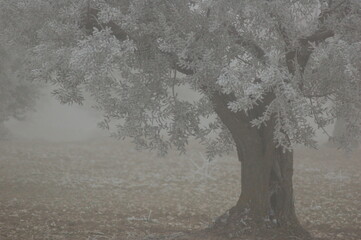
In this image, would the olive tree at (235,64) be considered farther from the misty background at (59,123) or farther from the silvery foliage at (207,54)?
the misty background at (59,123)

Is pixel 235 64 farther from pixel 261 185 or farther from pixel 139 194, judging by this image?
pixel 139 194

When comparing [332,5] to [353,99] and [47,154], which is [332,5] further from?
[47,154]

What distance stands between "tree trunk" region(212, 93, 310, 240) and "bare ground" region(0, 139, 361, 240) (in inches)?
44.9

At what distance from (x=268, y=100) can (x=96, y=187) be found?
9.94m

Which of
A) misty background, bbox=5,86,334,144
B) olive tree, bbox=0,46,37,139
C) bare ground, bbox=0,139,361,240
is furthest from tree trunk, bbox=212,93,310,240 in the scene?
misty background, bbox=5,86,334,144

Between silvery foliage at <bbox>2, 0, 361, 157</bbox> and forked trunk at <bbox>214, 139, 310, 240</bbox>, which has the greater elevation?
silvery foliage at <bbox>2, 0, 361, 157</bbox>

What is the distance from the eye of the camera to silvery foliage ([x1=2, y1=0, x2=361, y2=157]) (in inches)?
276

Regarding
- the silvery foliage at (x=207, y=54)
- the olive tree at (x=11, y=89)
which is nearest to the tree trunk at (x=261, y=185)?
the silvery foliage at (x=207, y=54)

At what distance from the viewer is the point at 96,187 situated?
Result: 55.0 feet

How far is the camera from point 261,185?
8.97 m

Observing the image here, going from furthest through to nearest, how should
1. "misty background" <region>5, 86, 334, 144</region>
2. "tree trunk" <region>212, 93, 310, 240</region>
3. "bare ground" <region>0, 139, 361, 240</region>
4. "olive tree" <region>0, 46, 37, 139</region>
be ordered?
1. "misty background" <region>5, 86, 334, 144</region>
2. "olive tree" <region>0, 46, 37, 139</region>
3. "bare ground" <region>0, 139, 361, 240</region>
4. "tree trunk" <region>212, 93, 310, 240</region>

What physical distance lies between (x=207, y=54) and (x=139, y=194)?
9579 millimetres

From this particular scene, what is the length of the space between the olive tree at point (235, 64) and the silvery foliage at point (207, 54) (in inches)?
0.9

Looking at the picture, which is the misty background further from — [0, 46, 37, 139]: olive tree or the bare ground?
the bare ground
